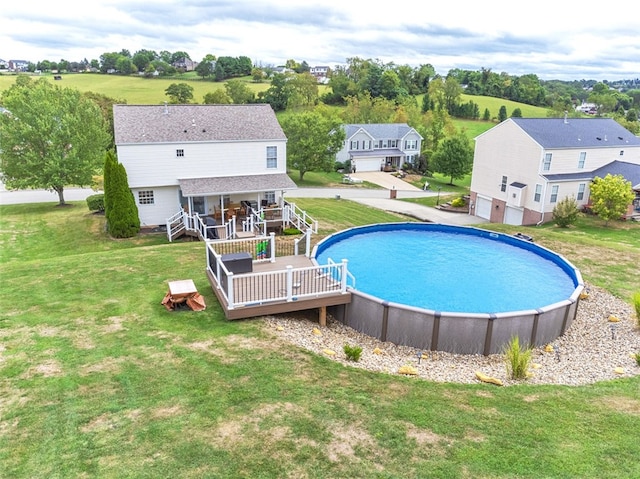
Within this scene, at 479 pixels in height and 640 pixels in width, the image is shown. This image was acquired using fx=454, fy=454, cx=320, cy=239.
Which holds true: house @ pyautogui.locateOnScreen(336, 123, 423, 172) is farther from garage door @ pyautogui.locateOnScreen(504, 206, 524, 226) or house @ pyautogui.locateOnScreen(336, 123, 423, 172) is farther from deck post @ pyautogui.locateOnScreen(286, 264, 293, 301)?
deck post @ pyautogui.locateOnScreen(286, 264, 293, 301)

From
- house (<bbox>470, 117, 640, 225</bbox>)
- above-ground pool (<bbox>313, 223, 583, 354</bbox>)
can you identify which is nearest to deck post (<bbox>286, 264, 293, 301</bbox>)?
above-ground pool (<bbox>313, 223, 583, 354</bbox>)

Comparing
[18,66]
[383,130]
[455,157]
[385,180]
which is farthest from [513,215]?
[18,66]

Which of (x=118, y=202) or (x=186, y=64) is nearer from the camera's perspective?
(x=118, y=202)

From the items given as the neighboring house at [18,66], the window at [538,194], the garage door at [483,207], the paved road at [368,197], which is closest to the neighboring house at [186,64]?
the neighboring house at [18,66]

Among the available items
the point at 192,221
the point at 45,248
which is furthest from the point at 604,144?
the point at 45,248

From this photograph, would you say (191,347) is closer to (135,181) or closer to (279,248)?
(279,248)

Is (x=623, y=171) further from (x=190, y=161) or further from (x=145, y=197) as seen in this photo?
(x=145, y=197)

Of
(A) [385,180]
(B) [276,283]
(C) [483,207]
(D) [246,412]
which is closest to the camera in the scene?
(D) [246,412]
